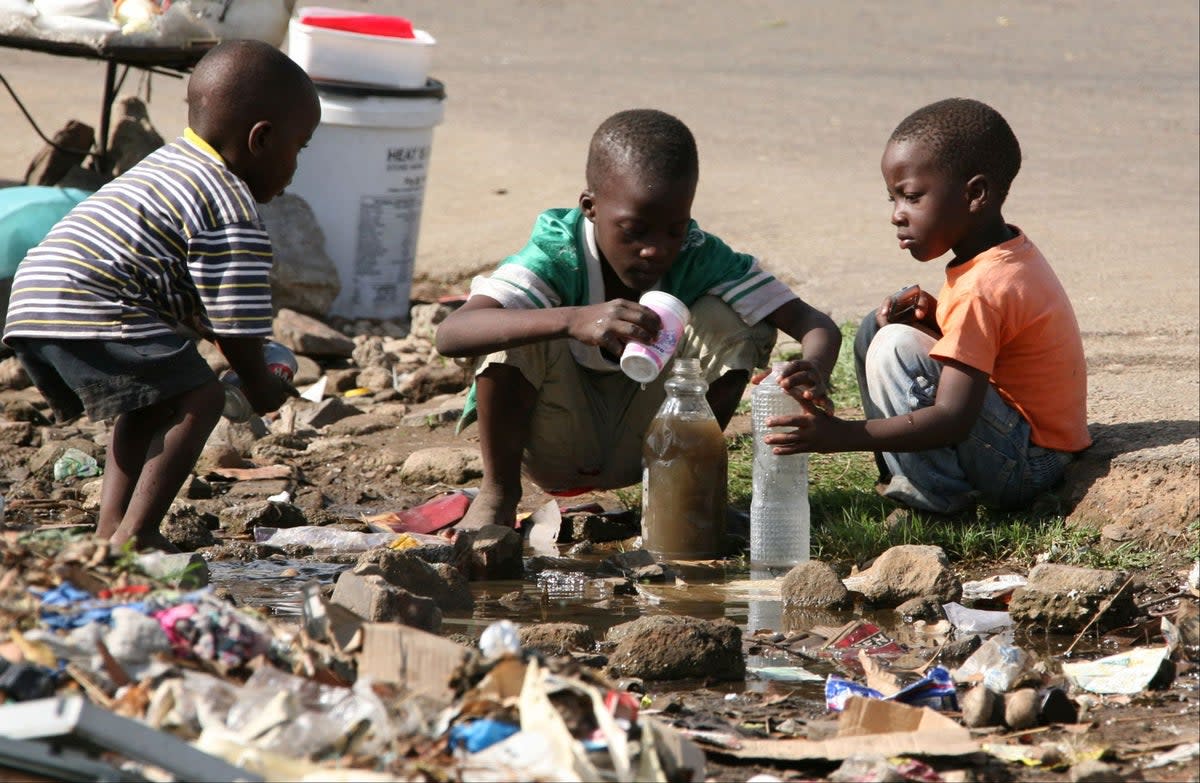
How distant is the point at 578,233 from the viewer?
4.20 meters

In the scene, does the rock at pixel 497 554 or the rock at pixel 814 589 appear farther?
the rock at pixel 497 554

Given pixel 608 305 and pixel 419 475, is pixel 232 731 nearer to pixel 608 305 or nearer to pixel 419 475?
pixel 608 305

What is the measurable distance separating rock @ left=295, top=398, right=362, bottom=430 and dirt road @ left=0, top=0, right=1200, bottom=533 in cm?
196

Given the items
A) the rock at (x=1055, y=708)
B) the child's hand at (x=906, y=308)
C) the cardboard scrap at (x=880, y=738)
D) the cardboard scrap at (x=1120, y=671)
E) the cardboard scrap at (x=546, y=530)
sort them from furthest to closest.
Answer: the cardboard scrap at (x=546, y=530), the child's hand at (x=906, y=308), the cardboard scrap at (x=1120, y=671), the rock at (x=1055, y=708), the cardboard scrap at (x=880, y=738)

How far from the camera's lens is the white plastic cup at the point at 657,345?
3.62 meters

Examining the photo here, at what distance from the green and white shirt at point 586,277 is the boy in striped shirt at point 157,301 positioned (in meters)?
0.69

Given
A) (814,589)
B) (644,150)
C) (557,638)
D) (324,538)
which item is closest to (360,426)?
(324,538)

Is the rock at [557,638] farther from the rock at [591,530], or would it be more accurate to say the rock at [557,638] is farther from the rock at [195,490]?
the rock at [195,490]

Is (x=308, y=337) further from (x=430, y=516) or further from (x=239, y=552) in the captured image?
(x=239, y=552)

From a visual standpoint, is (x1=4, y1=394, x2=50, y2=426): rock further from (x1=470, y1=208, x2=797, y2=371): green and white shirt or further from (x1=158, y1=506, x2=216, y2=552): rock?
(x1=470, y1=208, x2=797, y2=371): green and white shirt

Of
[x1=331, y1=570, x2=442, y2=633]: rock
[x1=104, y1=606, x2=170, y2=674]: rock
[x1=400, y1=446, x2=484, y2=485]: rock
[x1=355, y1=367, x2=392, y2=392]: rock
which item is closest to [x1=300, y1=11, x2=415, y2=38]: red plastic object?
[x1=355, y1=367, x2=392, y2=392]: rock

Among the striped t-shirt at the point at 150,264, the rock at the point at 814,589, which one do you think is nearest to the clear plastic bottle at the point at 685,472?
the rock at the point at 814,589

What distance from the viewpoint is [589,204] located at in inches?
162

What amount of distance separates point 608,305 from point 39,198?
3086 mm
